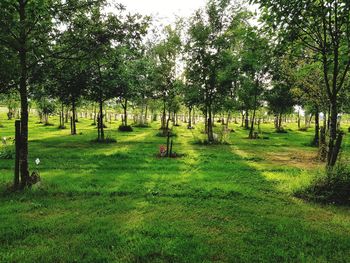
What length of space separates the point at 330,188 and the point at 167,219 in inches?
261

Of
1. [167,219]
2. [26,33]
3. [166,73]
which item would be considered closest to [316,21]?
[167,219]

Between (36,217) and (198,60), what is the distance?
26.7 m

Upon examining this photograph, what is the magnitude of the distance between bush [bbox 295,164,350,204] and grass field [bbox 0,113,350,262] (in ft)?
2.05

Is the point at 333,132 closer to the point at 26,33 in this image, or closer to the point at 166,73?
the point at 26,33

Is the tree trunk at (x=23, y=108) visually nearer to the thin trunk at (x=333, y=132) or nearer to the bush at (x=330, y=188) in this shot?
the bush at (x=330, y=188)

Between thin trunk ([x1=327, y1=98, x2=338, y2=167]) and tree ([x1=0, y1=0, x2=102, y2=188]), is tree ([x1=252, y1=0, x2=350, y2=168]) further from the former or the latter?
tree ([x1=0, y1=0, x2=102, y2=188])

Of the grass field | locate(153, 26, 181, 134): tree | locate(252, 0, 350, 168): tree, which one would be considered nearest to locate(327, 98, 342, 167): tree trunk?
locate(252, 0, 350, 168): tree

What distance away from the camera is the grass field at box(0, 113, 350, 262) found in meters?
6.50

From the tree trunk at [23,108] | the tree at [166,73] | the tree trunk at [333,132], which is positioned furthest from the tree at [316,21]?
the tree at [166,73]

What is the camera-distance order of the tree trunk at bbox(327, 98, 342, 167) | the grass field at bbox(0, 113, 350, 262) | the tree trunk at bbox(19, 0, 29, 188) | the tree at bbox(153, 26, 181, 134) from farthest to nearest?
1. the tree at bbox(153, 26, 181, 134)
2. the tree trunk at bbox(327, 98, 342, 167)
3. the tree trunk at bbox(19, 0, 29, 188)
4. the grass field at bbox(0, 113, 350, 262)

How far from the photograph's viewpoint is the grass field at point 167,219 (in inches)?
256

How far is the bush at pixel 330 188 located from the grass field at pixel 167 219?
63 centimetres

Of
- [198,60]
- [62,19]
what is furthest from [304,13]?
[198,60]

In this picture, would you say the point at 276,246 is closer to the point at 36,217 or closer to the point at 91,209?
the point at 91,209
